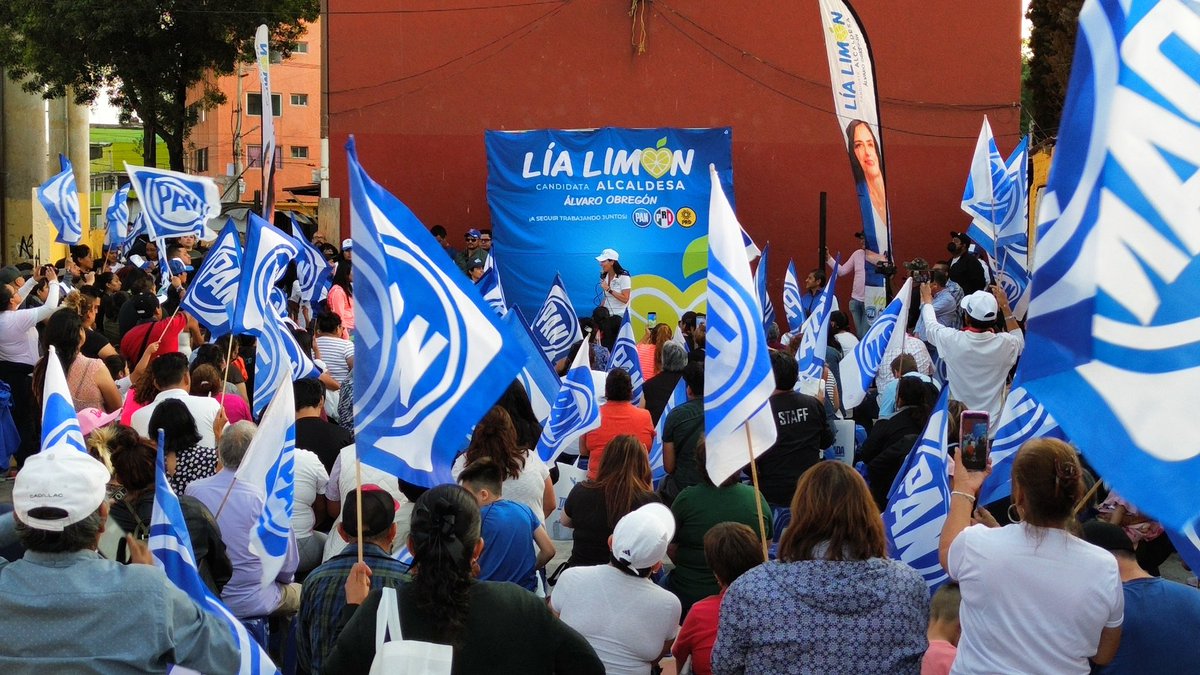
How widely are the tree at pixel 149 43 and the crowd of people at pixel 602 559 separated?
1011 inches

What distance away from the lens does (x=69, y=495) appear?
139 inches

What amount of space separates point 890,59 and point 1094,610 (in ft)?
59.2

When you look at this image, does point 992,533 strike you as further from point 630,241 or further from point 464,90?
point 464,90

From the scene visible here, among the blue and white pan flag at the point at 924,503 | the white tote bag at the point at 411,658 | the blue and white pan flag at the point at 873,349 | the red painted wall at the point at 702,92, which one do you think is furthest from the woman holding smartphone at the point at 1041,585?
the red painted wall at the point at 702,92

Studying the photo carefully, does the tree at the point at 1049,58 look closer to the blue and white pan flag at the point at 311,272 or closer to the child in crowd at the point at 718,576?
the blue and white pan flag at the point at 311,272

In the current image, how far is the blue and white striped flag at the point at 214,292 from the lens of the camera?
10320 mm

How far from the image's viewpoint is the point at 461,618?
3748 millimetres

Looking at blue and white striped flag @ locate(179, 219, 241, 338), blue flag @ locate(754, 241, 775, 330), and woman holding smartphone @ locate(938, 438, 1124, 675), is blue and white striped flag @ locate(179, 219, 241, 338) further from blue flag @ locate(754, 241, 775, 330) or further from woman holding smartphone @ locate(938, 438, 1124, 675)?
woman holding smartphone @ locate(938, 438, 1124, 675)

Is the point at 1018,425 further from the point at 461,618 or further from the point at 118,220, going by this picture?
the point at 118,220

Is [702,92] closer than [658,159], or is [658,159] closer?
[658,159]

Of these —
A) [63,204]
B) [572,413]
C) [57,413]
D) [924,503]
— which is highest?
→ [63,204]

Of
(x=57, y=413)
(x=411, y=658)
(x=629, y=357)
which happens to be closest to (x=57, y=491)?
(x=411, y=658)

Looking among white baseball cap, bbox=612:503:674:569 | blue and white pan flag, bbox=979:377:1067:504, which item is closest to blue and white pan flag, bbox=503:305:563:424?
blue and white pan flag, bbox=979:377:1067:504

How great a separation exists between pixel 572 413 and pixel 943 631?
4404 mm
